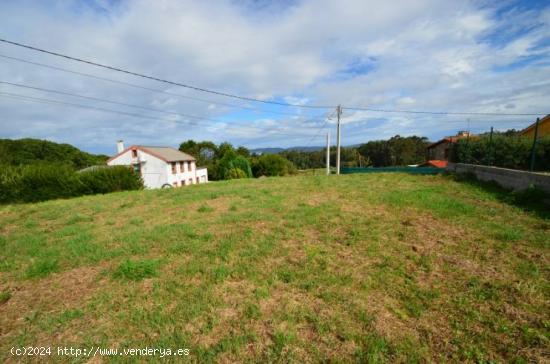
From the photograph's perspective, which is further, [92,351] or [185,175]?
[185,175]

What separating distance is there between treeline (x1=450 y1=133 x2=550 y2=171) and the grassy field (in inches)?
145

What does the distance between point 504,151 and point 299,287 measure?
10444 mm

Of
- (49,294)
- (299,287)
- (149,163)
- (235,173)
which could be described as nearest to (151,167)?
(149,163)

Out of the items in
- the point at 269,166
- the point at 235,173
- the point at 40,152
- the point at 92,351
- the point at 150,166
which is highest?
the point at 40,152

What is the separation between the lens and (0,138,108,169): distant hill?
135ft

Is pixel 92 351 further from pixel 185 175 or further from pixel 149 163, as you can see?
pixel 185 175

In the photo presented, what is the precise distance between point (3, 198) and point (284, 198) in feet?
53.2

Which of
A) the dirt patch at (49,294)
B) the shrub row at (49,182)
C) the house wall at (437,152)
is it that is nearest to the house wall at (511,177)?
the dirt patch at (49,294)

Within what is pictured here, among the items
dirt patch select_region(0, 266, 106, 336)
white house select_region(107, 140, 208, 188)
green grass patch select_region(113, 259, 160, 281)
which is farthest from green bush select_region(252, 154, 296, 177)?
dirt patch select_region(0, 266, 106, 336)

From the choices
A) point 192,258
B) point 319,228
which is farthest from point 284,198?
point 192,258

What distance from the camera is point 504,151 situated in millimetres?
9234

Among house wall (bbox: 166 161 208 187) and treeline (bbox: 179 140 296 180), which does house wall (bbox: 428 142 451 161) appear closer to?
treeline (bbox: 179 140 296 180)

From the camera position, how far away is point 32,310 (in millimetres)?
3074

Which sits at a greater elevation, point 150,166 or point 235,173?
point 150,166
